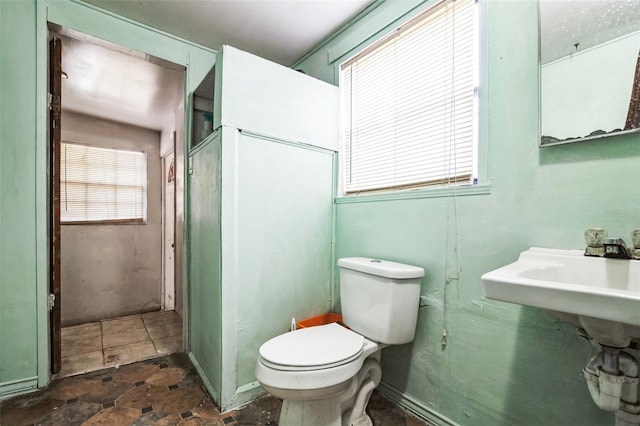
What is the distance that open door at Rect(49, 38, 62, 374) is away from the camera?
66.1 inches

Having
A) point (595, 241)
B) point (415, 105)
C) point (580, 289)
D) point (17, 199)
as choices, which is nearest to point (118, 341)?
point (17, 199)

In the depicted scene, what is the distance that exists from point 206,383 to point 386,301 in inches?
46.7

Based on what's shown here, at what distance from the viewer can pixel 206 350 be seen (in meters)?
1.68

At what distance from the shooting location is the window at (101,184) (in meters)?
2.91

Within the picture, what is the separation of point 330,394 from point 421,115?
1382 millimetres

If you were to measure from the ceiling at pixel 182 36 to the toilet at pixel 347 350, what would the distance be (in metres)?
1.55

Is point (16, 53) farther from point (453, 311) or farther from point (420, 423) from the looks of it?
point (420, 423)

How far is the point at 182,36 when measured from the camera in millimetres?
1987

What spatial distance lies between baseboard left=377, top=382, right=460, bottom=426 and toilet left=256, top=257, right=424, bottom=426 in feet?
0.78

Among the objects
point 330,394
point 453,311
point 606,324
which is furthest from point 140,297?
point 606,324

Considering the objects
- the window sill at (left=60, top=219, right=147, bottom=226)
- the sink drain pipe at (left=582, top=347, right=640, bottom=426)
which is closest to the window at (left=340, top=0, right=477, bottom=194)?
the sink drain pipe at (left=582, top=347, right=640, bottom=426)

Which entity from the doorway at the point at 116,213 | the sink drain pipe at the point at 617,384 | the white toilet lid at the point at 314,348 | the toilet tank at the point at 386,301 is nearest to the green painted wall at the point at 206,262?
the white toilet lid at the point at 314,348

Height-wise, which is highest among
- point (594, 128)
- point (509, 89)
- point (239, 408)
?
point (509, 89)

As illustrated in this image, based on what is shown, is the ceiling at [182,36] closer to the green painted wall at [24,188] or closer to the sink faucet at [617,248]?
the green painted wall at [24,188]
